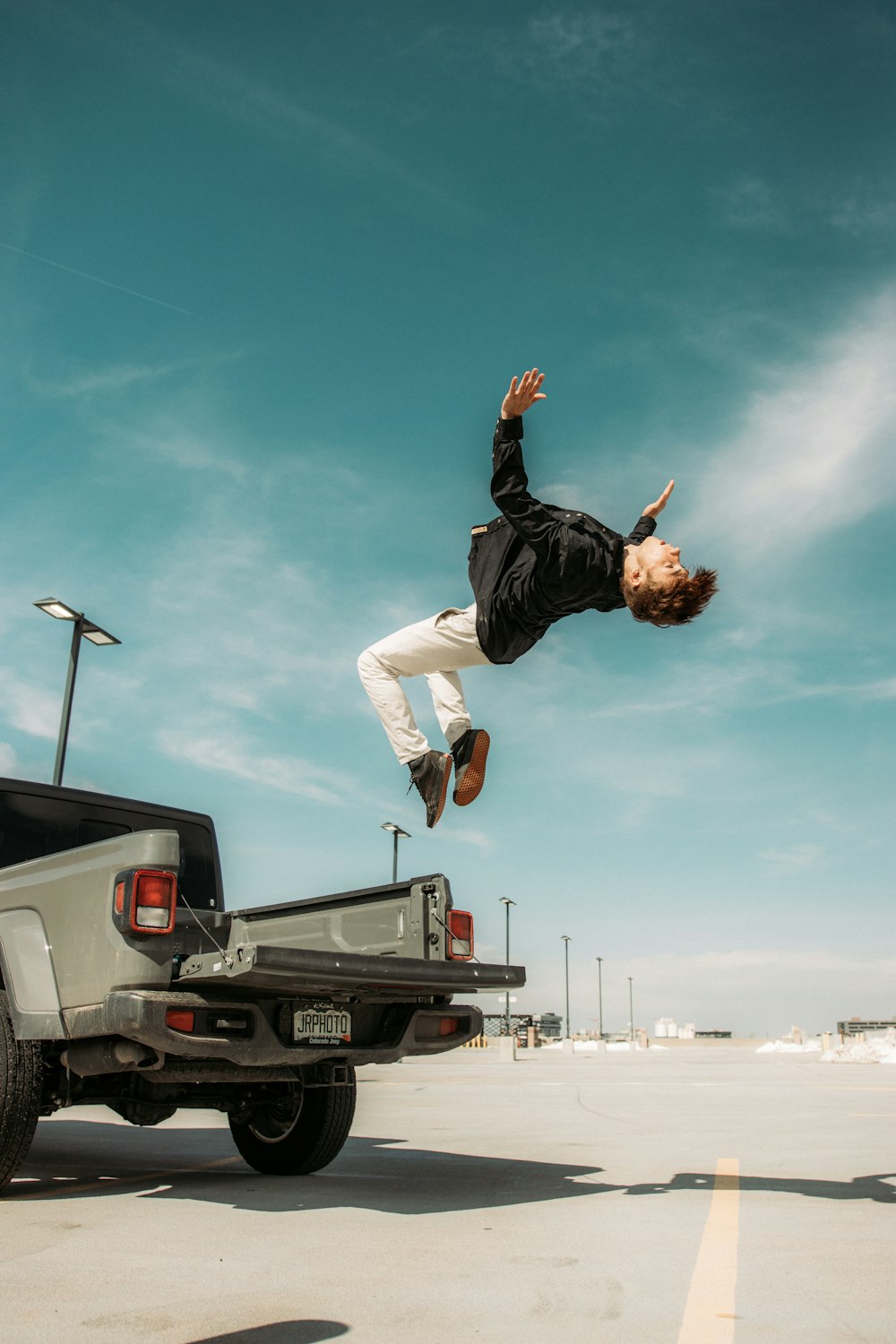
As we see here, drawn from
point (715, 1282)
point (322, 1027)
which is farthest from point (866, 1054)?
point (715, 1282)

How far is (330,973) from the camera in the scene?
4883mm

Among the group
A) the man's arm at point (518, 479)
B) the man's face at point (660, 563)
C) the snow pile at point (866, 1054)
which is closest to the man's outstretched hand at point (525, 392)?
the man's arm at point (518, 479)

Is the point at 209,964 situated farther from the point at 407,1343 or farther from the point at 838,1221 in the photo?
the point at 838,1221

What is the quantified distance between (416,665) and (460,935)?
1529 mm

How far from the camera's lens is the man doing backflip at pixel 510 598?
15.8 ft

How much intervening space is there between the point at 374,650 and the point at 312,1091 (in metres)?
2.84

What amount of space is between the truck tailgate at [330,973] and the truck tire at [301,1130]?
1175mm

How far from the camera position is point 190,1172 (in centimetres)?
662

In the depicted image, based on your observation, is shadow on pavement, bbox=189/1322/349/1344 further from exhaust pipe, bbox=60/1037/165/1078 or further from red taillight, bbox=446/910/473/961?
red taillight, bbox=446/910/473/961

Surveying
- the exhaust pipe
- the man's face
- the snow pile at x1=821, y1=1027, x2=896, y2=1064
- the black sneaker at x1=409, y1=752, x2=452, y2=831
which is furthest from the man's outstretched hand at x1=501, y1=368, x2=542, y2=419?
the snow pile at x1=821, y1=1027, x2=896, y2=1064

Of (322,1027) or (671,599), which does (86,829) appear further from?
(671,599)

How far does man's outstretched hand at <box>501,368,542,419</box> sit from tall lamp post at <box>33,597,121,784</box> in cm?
1093

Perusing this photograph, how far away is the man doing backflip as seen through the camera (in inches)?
190

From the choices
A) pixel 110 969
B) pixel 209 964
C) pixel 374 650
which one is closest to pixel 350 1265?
pixel 209 964
